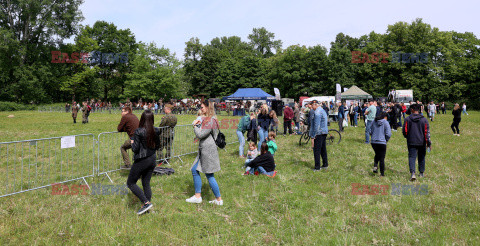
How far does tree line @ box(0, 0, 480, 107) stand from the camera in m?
41.3

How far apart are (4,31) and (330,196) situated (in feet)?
156

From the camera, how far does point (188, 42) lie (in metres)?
63.6

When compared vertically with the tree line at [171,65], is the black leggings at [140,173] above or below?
below

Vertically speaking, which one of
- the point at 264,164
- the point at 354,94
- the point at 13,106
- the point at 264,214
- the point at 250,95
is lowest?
the point at 264,214

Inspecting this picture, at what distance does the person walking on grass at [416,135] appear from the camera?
22.2 ft

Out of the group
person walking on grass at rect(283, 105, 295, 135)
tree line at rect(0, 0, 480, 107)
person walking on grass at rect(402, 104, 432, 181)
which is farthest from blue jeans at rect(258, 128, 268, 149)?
tree line at rect(0, 0, 480, 107)

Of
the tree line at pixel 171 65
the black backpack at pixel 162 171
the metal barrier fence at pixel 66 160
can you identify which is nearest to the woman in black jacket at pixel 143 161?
the metal barrier fence at pixel 66 160

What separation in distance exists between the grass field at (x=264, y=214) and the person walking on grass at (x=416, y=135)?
0.47 m

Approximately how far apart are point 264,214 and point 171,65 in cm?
4894

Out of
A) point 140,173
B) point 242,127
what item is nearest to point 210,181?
point 140,173

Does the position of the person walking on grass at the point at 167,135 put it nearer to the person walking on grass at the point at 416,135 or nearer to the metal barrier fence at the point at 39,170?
the metal barrier fence at the point at 39,170

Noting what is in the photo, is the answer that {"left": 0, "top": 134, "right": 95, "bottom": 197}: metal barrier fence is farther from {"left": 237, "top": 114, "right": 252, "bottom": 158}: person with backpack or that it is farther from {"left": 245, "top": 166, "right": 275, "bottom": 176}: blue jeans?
{"left": 237, "top": 114, "right": 252, "bottom": 158}: person with backpack

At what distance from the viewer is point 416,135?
6812 mm

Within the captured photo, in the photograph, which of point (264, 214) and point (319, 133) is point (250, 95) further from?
point (264, 214)
